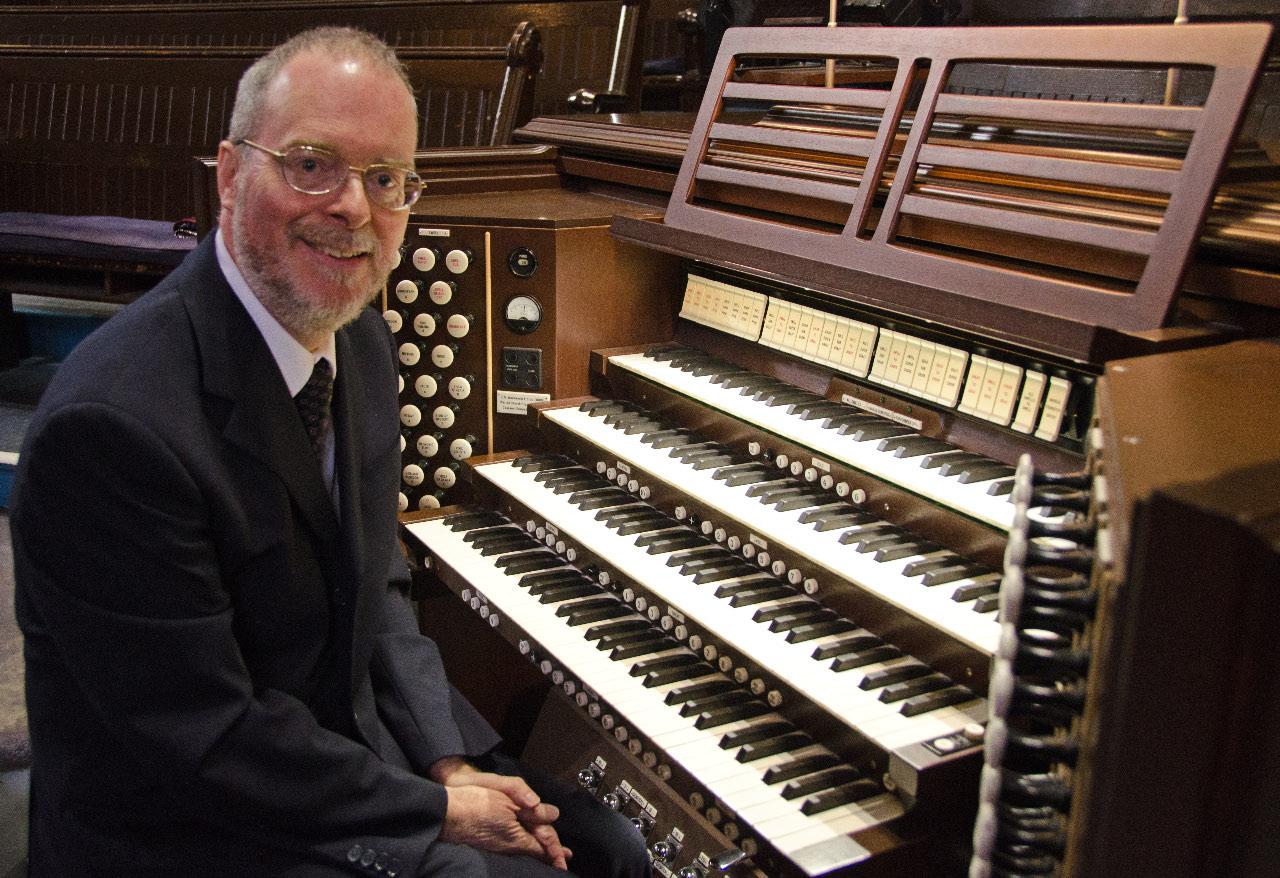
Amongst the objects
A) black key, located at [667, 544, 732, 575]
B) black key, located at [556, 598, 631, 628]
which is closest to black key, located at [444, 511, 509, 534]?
black key, located at [556, 598, 631, 628]

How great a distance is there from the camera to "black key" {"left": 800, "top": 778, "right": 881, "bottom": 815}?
168 centimetres

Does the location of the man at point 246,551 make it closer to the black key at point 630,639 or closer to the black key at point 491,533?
the black key at point 630,639

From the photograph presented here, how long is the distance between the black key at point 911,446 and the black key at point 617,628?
53 centimetres

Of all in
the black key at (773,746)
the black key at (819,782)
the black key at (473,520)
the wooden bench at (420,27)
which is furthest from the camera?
the wooden bench at (420,27)

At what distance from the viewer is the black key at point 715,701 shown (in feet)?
6.39

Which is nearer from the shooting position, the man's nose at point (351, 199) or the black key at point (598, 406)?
the man's nose at point (351, 199)

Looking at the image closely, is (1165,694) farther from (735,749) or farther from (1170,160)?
(1170,160)

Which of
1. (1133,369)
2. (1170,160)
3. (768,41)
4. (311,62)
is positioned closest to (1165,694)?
(1133,369)

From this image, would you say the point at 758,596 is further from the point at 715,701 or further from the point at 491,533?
the point at 491,533

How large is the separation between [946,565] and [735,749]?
447 millimetres

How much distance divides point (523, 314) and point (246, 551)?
4.22ft

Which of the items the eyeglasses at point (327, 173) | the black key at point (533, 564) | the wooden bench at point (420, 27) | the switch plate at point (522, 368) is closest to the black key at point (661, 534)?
the black key at point (533, 564)

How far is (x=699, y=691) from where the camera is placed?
2.00 meters

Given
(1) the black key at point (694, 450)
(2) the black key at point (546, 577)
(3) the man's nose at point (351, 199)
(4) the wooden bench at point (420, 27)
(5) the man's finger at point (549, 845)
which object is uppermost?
(4) the wooden bench at point (420, 27)
